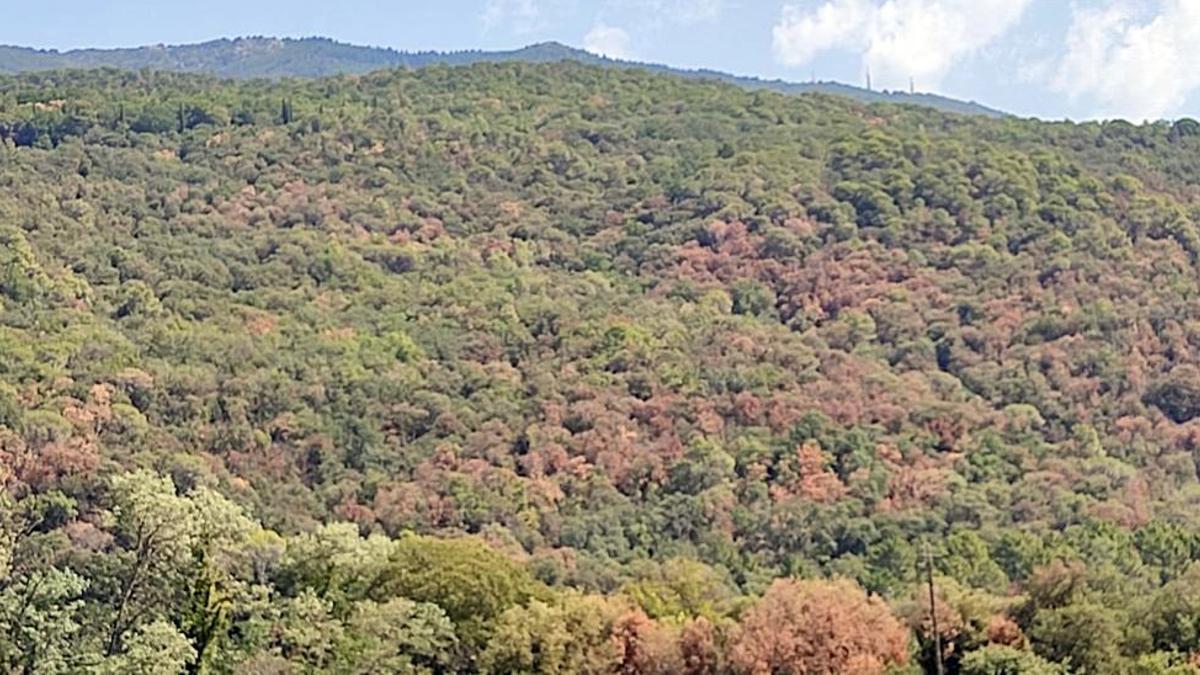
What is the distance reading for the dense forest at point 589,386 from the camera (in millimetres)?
35656

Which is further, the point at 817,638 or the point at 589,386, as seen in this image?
the point at 589,386

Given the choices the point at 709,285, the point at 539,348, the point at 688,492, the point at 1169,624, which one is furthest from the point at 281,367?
the point at 1169,624

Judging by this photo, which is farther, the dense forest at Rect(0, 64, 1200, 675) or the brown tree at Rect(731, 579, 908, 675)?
the dense forest at Rect(0, 64, 1200, 675)

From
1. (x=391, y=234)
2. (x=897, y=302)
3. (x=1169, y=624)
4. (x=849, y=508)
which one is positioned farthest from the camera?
(x=391, y=234)

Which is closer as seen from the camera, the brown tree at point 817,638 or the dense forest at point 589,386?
the brown tree at point 817,638

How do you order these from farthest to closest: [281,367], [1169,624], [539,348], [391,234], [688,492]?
[391,234]
[539,348]
[281,367]
[688,492]
[1169,624]

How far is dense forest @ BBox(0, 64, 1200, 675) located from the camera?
117 ft

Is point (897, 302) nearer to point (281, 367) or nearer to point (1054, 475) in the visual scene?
point (1054, 475)

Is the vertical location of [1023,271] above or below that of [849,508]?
above

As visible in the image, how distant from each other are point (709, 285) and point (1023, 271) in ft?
56.1

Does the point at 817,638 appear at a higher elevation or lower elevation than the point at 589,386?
higher

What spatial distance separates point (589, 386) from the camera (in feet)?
251

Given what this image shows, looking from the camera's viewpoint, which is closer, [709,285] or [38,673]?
[38,673]

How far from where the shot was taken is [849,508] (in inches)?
2530
